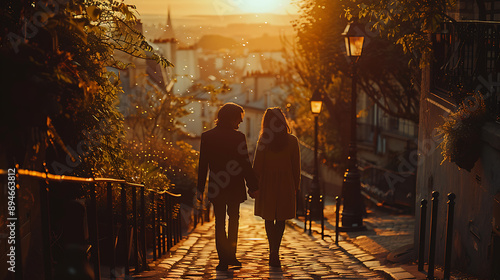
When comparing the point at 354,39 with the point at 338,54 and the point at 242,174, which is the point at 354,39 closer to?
the point at 242,174

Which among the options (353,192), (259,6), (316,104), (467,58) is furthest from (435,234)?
(259,6)

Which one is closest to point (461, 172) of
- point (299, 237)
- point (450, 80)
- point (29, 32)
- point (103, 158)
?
point (450, 80)

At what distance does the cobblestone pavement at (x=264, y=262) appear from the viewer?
22.8 ft

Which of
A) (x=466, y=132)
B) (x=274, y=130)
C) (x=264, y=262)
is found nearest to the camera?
(x=466, y=132)

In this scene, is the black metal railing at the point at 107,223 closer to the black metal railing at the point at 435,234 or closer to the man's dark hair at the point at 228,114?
the man's dark hair at the point at 228,114

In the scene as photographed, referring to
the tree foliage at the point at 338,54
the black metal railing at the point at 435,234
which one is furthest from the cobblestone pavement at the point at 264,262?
the tree foliage at the point at 338,54

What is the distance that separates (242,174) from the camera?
706cm

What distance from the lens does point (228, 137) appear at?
6984 mm

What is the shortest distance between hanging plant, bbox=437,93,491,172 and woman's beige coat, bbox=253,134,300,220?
1767mm

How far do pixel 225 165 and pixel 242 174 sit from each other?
21 cm

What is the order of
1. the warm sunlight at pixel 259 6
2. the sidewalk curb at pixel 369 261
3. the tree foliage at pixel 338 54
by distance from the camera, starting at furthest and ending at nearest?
1. the warm sunlight at pixel 259 6
2. the tree foliage at pixel 338 54
3. the sidewalk curb at pixel 369 261

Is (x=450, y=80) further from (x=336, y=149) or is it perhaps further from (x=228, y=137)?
(x=336, y=149)

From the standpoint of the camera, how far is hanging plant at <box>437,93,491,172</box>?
629cm

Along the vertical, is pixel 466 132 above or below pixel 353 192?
above
